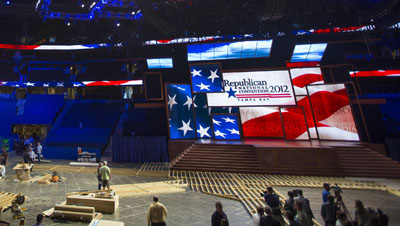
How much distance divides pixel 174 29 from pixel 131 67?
12.5m

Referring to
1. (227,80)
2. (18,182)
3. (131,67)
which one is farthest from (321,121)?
(131,67)

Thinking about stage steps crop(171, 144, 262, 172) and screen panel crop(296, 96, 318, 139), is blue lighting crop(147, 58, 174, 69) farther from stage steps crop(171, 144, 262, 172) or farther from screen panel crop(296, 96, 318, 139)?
screen panel crop(296, 96, 318, 139)

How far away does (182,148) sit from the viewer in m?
17.5

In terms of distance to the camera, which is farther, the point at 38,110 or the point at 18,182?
the point at 38,110

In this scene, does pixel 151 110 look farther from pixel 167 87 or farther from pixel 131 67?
pixel 131 67

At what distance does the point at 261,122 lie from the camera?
18.3 m

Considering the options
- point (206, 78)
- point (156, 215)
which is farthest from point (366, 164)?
point (156, 215)

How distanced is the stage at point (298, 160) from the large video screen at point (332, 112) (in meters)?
2.39

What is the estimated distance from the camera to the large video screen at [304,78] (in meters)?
18.3

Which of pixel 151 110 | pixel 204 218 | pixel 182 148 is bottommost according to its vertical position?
pixel 204 218

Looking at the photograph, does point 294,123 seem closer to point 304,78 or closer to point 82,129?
point 304,78

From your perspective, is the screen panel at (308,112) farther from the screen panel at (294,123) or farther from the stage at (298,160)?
the stage at (298,160)

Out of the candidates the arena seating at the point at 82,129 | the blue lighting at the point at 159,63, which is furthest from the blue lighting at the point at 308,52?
the arena seating at the point at 82,129

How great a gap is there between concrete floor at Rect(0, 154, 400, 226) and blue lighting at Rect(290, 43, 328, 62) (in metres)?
15.2
